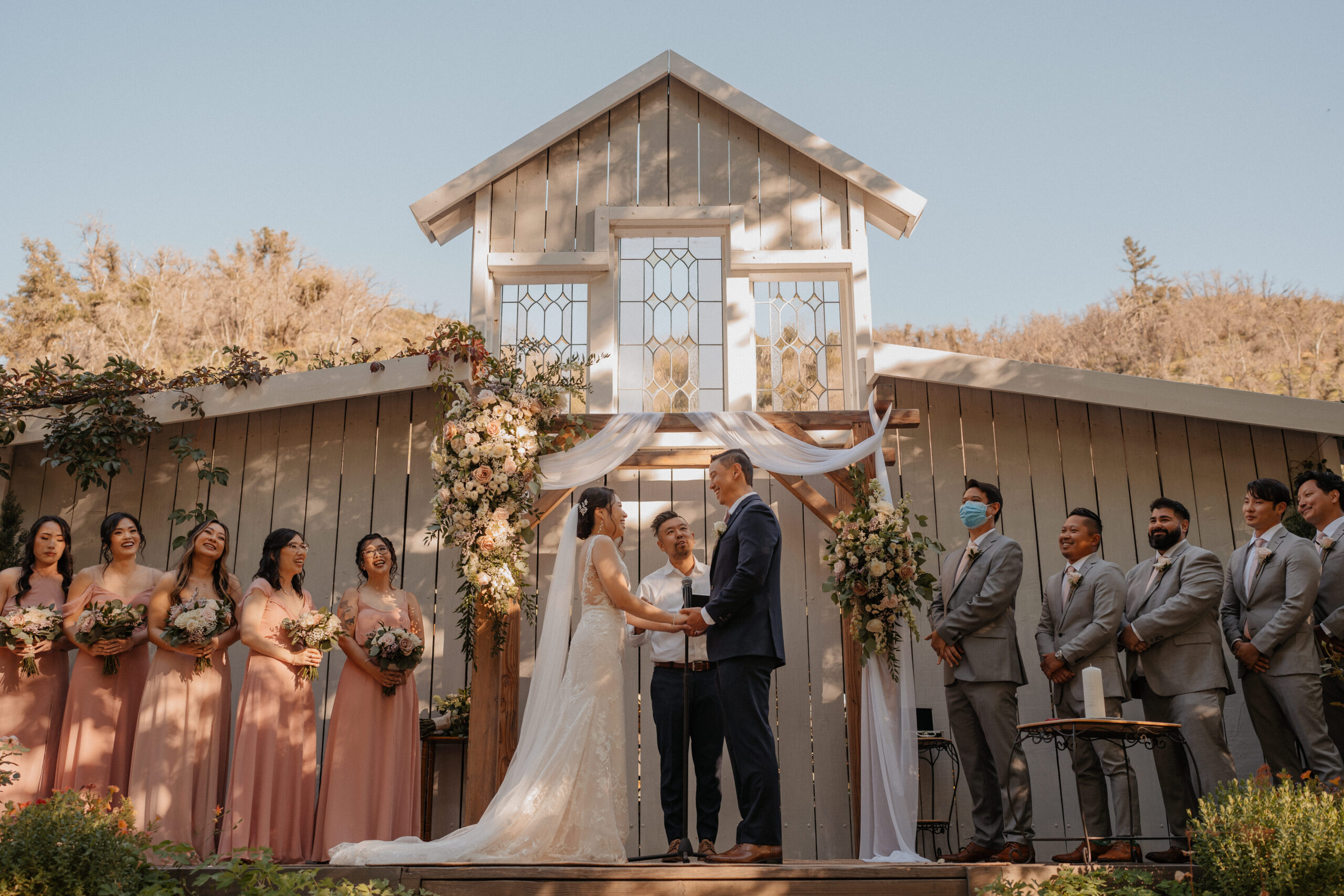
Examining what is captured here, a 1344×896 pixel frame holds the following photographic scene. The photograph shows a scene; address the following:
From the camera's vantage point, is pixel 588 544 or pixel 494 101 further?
pixel 494 101

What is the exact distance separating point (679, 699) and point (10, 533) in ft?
17.2

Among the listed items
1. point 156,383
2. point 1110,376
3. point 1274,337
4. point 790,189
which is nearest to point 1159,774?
point 1110,376

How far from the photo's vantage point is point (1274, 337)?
24672 mm

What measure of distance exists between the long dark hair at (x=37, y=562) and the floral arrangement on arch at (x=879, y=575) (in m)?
4.59

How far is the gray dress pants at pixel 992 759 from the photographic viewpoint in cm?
535

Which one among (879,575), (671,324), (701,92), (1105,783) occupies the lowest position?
(1105,783)

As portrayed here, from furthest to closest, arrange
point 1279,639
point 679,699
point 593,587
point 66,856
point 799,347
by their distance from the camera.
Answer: point 799,347 → point 679,699 → point 593,587 → point 1279,639 → point 66,856

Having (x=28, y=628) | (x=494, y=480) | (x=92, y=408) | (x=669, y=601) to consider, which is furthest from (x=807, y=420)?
(x=92, y=408)

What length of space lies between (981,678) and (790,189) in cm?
430

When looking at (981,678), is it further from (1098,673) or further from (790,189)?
(790,189)

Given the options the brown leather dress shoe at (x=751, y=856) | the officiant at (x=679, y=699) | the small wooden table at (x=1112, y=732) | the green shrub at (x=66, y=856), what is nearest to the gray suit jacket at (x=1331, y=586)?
the small wooden table at (x=1112, y=732)

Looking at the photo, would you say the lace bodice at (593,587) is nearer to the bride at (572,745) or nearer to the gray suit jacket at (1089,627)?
the bride at (572,745)

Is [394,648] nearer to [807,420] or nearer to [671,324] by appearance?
[807,420]

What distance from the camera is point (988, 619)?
5.71 m
